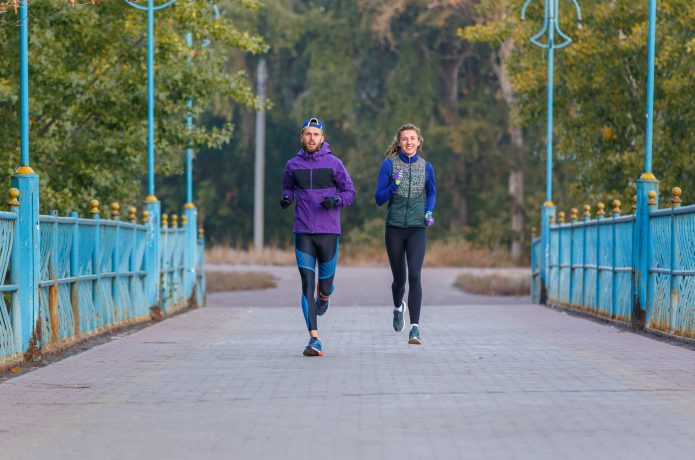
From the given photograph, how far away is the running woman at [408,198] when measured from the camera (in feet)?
46.2

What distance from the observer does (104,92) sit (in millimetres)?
24672

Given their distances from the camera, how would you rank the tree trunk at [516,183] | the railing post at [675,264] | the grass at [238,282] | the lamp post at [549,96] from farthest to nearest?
the tree trunk at [516,183] < the grass at [238,282] < the lamp post at [549,96] < the railing post at [675,264]

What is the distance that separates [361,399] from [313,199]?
371 centimetres

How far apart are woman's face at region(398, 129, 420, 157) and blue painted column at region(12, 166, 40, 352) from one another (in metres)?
3.31

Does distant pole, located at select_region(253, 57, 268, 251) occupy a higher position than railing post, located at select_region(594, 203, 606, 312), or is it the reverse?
distant pole, located at select_region(253, 57, 268, 251)

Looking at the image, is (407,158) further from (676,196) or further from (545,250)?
(545,250)

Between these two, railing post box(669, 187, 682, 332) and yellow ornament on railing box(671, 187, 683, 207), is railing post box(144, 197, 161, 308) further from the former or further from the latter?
yellow ornament on railing box(671, 187, 683, 207)

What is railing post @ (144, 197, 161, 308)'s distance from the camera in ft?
68.7

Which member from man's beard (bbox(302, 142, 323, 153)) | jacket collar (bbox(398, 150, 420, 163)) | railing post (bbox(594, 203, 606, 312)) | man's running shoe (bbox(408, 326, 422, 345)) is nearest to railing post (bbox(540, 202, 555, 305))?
railing post (bbox(594, 203, 606, 312))

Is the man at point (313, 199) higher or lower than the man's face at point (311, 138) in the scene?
lower

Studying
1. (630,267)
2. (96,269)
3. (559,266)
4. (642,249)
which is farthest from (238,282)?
(642,249)

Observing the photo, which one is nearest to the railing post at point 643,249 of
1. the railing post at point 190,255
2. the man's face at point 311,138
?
the man's face at point 311,138

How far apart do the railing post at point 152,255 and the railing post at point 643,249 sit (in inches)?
271

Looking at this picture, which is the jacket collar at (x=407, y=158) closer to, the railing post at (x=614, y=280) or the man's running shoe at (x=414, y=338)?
the man's running shoe at (x=414, y=338)
